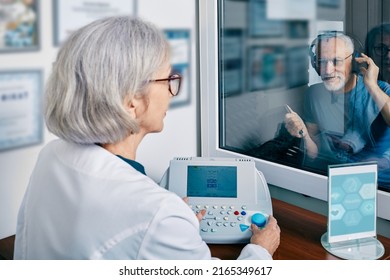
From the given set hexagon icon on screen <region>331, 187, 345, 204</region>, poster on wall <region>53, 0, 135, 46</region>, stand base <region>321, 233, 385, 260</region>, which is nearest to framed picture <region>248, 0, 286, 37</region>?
poster on wall <region>53, 0, 135, 46</region>

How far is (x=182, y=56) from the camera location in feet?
5.01

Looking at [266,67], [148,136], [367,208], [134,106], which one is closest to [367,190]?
[367,208]

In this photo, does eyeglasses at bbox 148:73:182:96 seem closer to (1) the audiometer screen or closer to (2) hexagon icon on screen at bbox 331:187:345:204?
(1) the audiometer screen

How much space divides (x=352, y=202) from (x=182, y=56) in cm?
72

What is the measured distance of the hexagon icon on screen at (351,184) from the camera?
110 centimetres

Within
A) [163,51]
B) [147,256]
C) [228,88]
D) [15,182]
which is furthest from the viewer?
[228,88]

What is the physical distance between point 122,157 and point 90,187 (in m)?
0.14

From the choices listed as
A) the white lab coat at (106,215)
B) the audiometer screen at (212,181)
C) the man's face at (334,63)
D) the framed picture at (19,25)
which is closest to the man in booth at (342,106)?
the man's face at (334,63)

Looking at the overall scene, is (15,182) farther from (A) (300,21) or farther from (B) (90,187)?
(A) (300,21)

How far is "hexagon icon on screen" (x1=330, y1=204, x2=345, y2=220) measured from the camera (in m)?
1.09

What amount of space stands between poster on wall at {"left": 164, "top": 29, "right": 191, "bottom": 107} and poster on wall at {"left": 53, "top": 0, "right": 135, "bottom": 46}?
0.69ft

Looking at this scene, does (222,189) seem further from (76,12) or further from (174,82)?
(76,12)

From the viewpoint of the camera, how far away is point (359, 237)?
1119 millimetres
